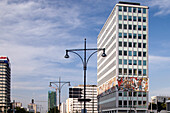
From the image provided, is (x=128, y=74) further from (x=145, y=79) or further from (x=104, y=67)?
(x=104, y=67)

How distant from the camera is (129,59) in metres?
112

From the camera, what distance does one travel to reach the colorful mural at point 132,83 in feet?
358

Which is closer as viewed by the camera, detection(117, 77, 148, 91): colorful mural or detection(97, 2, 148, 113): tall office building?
detection(117, 77, 148, 91): colorful mural

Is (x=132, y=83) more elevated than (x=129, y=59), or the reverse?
(x=129, y=59)

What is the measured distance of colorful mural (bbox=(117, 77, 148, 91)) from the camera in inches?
4301

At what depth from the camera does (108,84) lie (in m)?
123

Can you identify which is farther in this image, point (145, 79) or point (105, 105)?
point (105, 105)

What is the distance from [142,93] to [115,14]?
31538mm

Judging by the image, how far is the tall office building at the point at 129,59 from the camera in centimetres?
10944

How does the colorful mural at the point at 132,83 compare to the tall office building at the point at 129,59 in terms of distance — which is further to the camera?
→ the tall office building at the point at 129,59

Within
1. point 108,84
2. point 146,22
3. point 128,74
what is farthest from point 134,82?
point 146,22

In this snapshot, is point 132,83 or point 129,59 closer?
point 132,83

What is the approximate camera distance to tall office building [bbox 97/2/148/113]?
359 ft

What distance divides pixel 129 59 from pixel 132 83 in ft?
29.6
